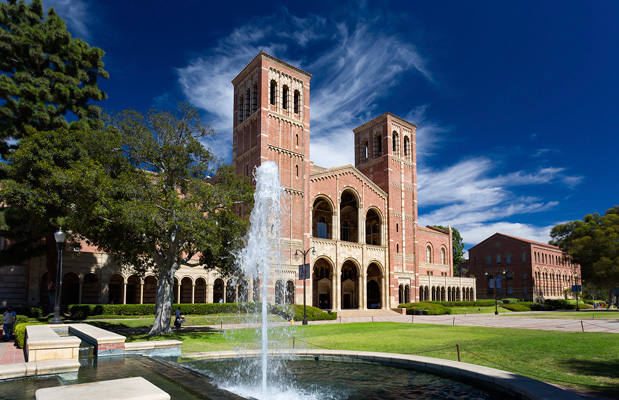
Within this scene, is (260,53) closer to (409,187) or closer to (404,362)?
(409,187)

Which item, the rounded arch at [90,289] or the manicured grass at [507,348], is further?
the rounded arch at [90,289]

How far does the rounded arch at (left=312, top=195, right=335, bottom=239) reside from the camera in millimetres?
48203

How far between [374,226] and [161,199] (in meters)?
35.6

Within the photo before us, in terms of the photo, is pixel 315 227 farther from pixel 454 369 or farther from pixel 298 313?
pixel 454 369

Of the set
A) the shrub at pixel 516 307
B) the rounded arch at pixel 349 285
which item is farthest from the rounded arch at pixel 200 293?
the shrub at pixel 516 307

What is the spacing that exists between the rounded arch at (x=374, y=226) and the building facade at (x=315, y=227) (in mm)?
126

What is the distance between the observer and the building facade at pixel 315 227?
35875 mm

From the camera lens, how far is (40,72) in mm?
26562

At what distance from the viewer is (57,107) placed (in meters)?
26.4

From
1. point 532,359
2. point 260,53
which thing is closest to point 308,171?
point 260,53

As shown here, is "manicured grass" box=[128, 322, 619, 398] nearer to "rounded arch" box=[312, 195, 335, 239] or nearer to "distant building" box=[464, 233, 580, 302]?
"rounded arch" box=[312, 195, 335, 239]

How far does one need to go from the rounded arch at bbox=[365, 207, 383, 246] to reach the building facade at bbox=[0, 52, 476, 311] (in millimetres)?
126

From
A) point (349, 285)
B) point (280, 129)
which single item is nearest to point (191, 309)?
point (280, 129)

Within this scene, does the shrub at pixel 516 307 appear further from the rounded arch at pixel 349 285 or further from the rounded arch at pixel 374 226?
the rounded arch at pixel 349 285
